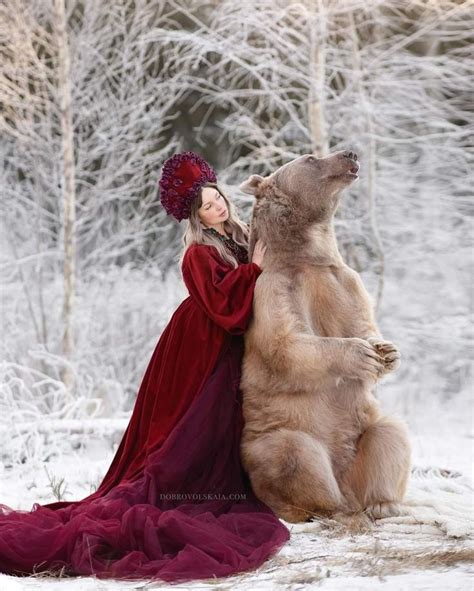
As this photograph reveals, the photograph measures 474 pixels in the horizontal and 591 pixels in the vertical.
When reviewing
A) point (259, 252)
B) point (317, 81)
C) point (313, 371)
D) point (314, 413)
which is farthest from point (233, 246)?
point (317, 81)

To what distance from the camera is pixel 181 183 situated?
436cm

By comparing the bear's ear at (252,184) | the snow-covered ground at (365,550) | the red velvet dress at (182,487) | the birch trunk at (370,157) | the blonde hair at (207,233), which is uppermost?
the birch trunk at (370,157)

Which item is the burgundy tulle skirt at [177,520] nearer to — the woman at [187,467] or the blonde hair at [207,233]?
the woman at [187,467]

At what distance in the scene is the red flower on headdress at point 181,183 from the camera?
435 centimetres

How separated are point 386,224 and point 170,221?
9.16 ft

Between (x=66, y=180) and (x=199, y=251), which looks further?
(x=66, y=180)

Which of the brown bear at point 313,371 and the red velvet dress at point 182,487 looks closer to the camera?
the red velvet dress at point 182,487

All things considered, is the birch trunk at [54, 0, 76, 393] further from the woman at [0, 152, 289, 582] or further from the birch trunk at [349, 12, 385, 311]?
the woman at [0, 152, 289, 582]

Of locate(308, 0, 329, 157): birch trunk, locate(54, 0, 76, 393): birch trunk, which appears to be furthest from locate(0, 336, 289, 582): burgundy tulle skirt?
locate(54, 0, 76, 393): birch trunk

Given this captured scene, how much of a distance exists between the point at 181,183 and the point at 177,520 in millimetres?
1677

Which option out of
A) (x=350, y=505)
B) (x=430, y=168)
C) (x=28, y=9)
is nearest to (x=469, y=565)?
(x=350, y=505)

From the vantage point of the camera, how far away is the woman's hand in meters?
4.19

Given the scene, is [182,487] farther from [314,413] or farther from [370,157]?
[370,157]

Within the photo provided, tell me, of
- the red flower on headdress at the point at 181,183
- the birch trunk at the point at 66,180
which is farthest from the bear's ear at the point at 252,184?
the birch trunk at the point at 66,180
